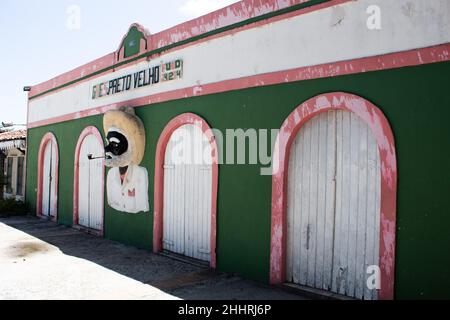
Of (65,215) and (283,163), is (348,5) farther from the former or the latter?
(65,215)

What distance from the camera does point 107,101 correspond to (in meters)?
9.44

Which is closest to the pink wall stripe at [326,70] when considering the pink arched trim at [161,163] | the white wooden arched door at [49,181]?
the pink arched trim at [161,163]

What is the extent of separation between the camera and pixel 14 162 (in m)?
15.6

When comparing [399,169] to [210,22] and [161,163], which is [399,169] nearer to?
[210,22]

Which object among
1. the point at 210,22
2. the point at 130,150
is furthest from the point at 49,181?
the point at 210,22

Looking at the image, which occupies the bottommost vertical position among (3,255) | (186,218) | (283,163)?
(3,255)

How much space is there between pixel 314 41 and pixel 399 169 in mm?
1971

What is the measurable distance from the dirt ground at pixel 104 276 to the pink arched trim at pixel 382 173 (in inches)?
25.0

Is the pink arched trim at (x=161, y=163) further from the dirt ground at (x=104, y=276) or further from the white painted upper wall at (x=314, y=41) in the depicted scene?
the white painted upper wall at (x=314, y=41)

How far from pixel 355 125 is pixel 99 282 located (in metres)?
4.01

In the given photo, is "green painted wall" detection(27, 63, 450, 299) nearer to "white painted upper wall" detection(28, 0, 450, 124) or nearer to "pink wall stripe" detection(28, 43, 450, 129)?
"pink wall stripe" detection(28, 43, 450, 129)

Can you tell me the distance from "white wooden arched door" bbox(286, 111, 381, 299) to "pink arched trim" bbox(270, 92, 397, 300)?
0.13m

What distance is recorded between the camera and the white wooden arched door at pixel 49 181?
11.8 m
